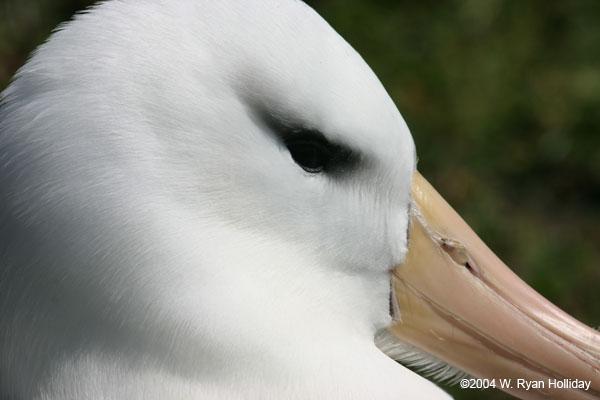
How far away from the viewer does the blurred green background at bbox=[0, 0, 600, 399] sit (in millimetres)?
4336

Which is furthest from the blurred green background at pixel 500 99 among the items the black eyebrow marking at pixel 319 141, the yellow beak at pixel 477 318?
the black eyebrow marking at pixel 319 141

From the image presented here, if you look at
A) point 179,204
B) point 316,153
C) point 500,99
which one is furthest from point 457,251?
point 500,99

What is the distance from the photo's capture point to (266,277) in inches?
75.4

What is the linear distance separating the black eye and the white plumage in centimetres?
2

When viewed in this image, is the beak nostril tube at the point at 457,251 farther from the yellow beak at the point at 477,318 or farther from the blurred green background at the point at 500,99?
the blurred green background at the point at 500,99

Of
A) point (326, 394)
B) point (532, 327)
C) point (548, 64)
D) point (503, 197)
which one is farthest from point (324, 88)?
point (548, 64)

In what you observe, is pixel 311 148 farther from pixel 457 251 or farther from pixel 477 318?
pixel 477 318

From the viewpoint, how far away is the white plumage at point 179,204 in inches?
69.7

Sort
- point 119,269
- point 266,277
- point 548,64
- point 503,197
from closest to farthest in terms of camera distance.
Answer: point 119,269
point 266,277
point 503,197
point 548,64

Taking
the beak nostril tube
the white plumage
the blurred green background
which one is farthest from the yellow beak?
the blurred green background

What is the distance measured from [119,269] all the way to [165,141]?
266 mm

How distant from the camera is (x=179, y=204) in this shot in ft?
5.96

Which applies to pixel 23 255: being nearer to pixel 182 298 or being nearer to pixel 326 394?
pixel 182 298

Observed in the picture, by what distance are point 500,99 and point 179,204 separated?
317 cm
